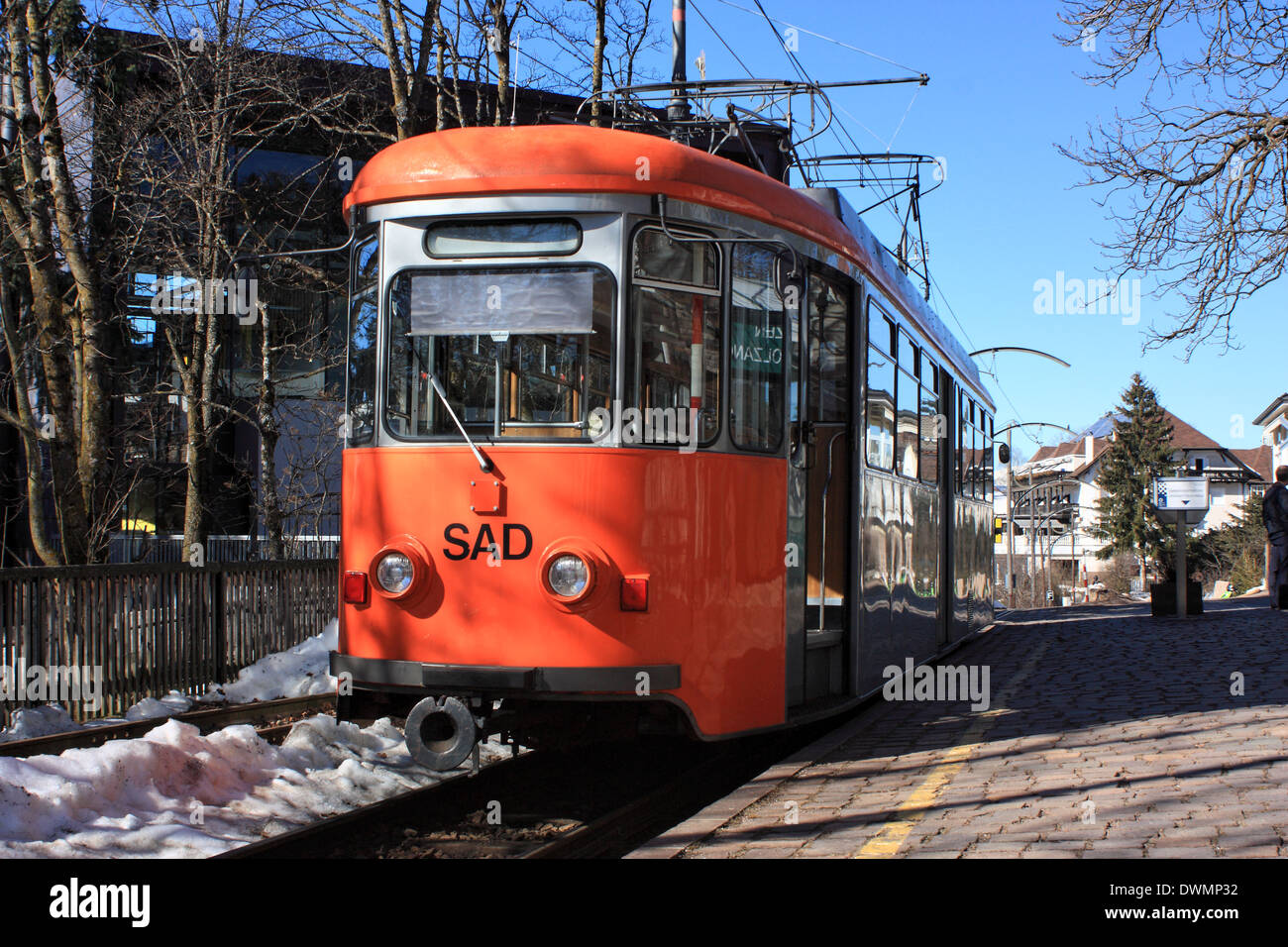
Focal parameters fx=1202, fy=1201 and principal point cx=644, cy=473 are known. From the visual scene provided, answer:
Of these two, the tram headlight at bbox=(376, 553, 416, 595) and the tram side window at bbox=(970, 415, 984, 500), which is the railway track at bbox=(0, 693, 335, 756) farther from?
the tram side window at bbox=(970, 415, 984, 500)

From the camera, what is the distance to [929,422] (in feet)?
34.8

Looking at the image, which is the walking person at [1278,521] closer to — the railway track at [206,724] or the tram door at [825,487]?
the tram door at [825,487]

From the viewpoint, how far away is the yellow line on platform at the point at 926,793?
4.79 meters

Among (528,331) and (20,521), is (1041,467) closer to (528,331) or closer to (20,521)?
(20,521)

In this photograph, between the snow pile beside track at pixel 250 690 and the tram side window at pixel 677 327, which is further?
the snow pile beside track at pixel 250 690

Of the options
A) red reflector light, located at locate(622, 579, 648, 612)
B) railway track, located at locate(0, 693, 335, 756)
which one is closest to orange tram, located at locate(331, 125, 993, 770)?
red reflector light, located at locate(622, 579, 648, 612)

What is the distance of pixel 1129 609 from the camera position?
21.8 metres

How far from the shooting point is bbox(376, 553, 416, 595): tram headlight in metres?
6.07

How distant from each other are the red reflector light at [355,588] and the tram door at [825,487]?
250 cm

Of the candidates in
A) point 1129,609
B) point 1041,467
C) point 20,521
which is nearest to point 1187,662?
point 1129,609

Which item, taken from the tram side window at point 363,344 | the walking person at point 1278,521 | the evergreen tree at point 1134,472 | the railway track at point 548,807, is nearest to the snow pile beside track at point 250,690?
the railway track at point 548,807

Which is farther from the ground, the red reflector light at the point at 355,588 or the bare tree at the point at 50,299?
the bare tree at the point at 50,299

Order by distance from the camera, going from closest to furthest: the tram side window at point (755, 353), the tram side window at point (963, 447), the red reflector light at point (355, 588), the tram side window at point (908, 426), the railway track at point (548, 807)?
the railway track at point (548, 807), the red reflector light at point (355, 588), the tram side window at point (755, 353), the tram side window at point (908, 426), the tram side window at point (963, 447)

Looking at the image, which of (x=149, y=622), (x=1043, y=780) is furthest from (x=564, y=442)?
(x=149, y=622)
